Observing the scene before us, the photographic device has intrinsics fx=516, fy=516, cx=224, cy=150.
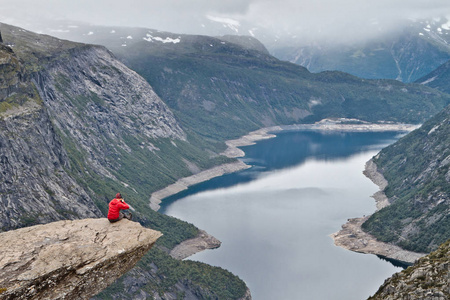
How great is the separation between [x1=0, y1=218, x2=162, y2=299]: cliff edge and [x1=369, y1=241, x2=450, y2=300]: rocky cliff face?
24.3 metres

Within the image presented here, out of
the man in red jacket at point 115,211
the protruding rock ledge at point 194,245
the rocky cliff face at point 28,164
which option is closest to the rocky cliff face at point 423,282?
the man in red jacket at point 115,211

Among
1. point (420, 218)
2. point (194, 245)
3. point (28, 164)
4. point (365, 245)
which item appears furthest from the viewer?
point (420, 218)

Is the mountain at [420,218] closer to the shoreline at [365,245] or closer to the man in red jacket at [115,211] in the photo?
the shoreline at [365,245]

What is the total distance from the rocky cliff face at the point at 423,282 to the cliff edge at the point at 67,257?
79.6 ft

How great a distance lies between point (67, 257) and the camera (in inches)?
1161

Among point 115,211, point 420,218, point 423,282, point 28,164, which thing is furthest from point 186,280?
point 115,211

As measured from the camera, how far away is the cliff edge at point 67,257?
27812mm

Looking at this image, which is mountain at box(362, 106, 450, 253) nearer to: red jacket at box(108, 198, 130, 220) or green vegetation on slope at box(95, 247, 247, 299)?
green vegetation on slope at box(95, 247, 247, 299)

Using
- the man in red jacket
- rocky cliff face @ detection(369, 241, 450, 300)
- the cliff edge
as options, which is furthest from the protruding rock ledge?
the cliff edge

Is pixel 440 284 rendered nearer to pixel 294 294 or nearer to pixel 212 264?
pixel 294 294

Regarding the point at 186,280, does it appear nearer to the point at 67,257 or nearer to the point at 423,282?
the point at 423,282

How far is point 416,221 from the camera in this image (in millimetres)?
167500

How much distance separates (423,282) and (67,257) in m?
31.2

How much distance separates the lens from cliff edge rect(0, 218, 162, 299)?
27.8m
